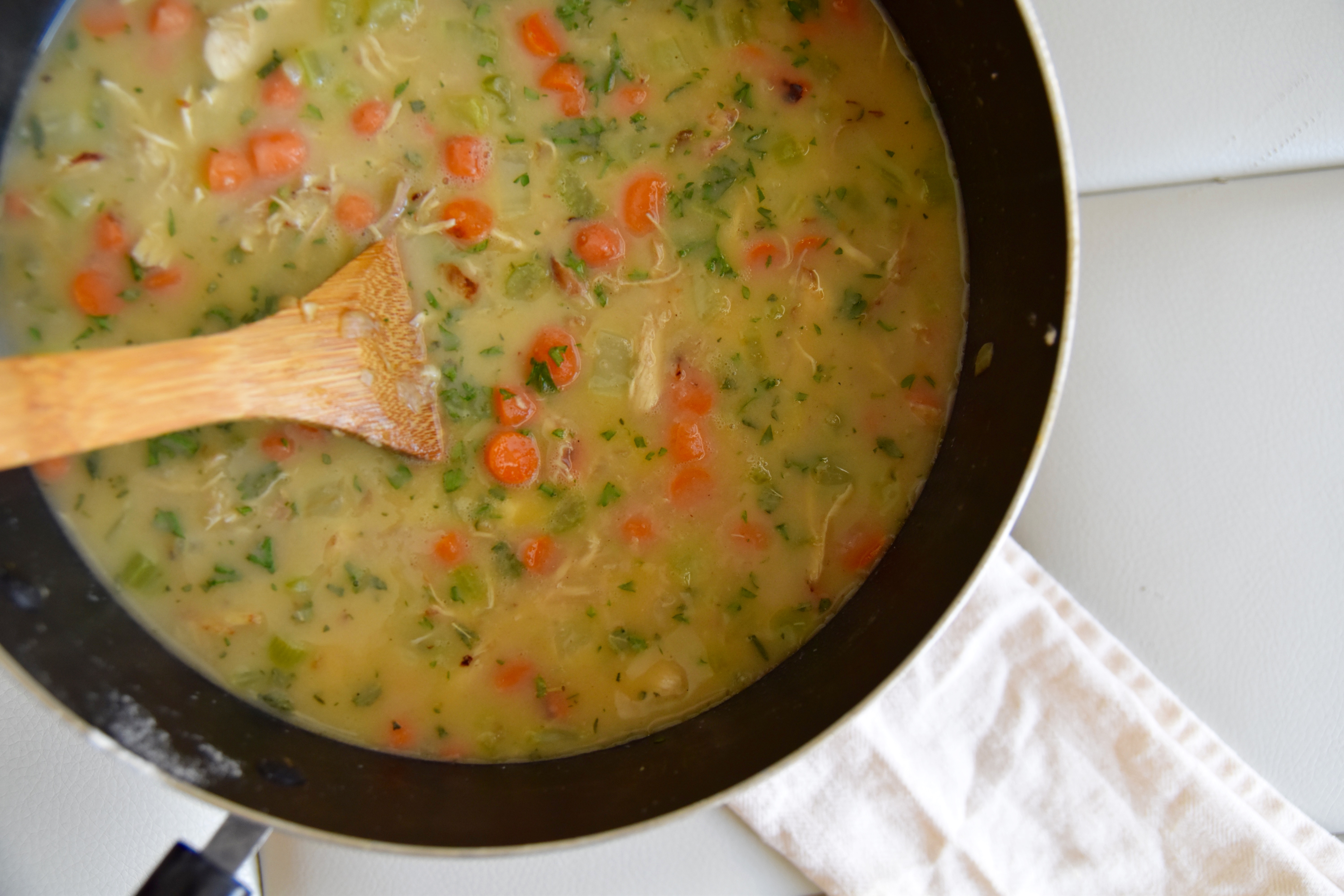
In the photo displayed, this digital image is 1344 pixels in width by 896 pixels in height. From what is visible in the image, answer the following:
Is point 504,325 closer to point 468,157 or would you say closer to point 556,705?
point 468,157

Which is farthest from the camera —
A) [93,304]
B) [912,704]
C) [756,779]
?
[912,704]

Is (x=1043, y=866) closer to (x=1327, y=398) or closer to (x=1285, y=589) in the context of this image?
(x=1285, y=589)

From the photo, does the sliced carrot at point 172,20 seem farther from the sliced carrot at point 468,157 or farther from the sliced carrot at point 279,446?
the sliced carrot at point 279,446

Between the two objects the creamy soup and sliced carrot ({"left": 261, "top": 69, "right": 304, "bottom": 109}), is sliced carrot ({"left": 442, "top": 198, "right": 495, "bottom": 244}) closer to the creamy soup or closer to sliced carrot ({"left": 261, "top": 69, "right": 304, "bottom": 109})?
the creamy soup

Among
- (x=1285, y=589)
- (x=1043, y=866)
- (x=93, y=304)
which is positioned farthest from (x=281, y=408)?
(x=1285, y=589)

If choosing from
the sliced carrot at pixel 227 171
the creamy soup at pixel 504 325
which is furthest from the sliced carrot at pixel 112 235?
the sliced carrot at pixel 227 171

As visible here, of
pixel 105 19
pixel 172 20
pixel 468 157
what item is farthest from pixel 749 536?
pixel 105 19
